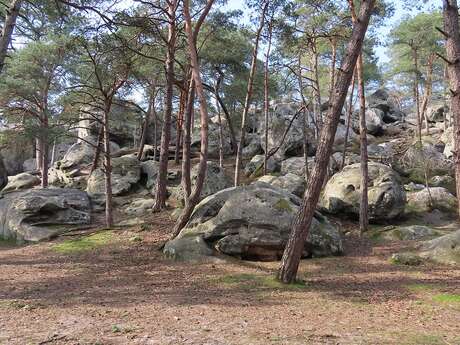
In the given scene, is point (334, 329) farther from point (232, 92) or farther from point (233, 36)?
point (232, 92)

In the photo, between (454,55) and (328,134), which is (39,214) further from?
(454,55)

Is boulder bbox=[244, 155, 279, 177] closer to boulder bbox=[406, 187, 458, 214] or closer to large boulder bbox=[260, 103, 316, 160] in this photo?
large boulder bbox=[260, 103, 316, 160]

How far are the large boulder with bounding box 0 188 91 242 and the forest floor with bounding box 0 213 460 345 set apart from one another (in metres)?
1.99

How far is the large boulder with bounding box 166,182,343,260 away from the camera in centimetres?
1040

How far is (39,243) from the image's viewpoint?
1312cm

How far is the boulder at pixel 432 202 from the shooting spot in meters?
17.7

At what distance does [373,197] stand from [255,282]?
373 inches

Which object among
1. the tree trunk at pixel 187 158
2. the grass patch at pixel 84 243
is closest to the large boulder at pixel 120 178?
the tree trunk at pixel 187 158

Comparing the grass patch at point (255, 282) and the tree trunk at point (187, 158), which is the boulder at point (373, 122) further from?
the grass patch at point (255, 282)

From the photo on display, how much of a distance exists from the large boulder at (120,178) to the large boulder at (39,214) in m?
3.72

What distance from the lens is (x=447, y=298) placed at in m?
7.29

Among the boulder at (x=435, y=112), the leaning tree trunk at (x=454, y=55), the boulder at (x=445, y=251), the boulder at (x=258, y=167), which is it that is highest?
the boulder at (x=435, y=112)

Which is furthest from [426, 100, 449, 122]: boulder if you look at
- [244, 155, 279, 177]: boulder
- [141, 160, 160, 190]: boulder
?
[141, 160, 160, 190]: boulder

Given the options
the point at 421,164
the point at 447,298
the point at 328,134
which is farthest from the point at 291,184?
the point at 447,298
